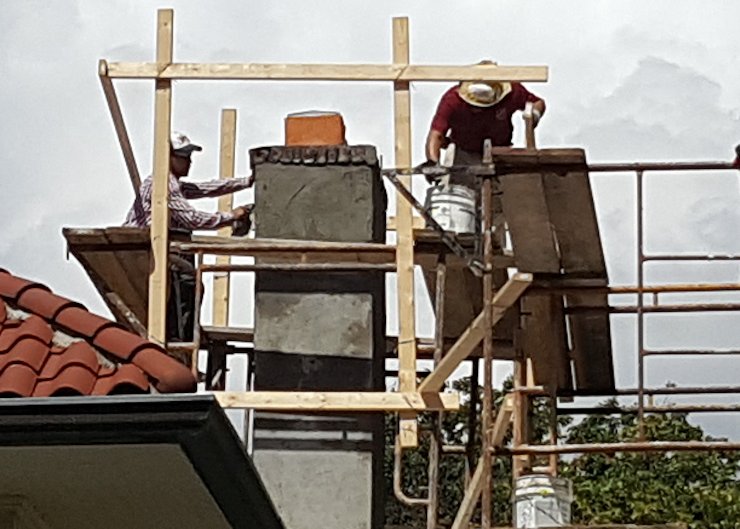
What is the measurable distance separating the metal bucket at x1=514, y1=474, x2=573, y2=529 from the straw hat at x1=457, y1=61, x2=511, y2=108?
9.27 feet

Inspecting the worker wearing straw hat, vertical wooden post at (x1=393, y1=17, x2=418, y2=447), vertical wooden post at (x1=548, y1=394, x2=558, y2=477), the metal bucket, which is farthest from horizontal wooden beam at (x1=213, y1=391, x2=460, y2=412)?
the worker wearing straw hat

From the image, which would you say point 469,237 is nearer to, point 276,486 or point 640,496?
point 276,486

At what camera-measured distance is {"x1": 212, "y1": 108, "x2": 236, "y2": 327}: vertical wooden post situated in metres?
15.0

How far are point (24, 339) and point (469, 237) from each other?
5.81 metres

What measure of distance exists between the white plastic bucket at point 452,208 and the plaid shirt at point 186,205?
169 cm

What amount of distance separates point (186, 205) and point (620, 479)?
1435 cm

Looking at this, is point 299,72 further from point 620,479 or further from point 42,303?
point 620,479

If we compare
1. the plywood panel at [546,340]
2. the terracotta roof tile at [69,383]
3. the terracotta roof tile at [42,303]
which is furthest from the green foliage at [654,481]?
the terracotta roof tile at [69,383]

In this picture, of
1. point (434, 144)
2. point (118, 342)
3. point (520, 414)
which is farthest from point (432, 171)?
point (118, 342)

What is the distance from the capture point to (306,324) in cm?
1303

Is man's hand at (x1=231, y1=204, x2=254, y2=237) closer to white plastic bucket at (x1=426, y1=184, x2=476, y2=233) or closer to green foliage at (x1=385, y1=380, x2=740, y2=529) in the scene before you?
white plastic bucket at (x1=426, y1=184, x2=476, y2=233)

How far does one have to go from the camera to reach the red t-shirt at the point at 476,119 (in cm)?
1306

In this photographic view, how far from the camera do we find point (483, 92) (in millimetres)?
12945

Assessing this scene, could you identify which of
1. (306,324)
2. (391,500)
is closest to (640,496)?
(391,500)
